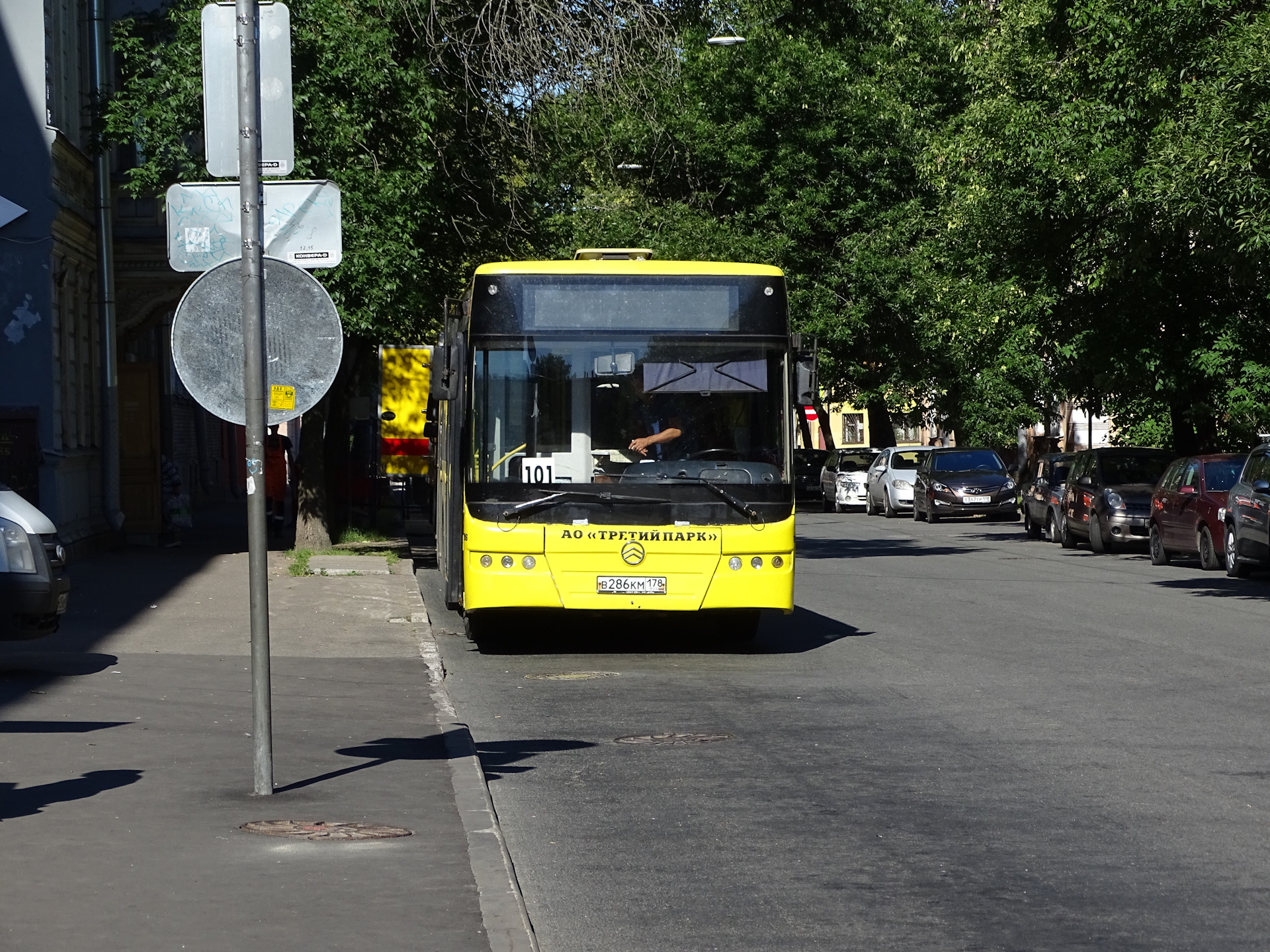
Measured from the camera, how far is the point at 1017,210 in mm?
27766

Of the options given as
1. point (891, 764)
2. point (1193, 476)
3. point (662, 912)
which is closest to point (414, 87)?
point (1193, 476)

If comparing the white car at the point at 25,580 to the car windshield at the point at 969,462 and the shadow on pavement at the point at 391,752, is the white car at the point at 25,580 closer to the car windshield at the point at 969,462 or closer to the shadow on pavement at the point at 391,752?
the shadow on pavement at the point at 391,752

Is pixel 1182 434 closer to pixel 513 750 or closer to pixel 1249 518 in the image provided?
pixel 1249 518

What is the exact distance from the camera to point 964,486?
41.7m

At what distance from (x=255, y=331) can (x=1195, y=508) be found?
19.5 meters

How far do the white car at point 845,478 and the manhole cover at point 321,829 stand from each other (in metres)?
42.5

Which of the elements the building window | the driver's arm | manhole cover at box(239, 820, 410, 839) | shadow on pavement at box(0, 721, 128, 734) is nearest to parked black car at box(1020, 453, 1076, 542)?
the driver's arm

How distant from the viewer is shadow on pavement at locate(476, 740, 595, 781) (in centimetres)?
911

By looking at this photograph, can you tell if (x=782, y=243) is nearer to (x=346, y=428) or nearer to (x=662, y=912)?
(x=346, y=428)

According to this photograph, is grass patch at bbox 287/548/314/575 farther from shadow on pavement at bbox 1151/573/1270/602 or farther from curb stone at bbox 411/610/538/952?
curb stone at bbox 411/610/538/952

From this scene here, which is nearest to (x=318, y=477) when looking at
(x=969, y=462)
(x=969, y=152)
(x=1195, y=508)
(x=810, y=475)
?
(x=969, y=152)

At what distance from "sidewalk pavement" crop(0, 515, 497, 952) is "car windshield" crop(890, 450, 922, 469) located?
31.8 meters

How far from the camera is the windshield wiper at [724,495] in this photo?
45.8ft

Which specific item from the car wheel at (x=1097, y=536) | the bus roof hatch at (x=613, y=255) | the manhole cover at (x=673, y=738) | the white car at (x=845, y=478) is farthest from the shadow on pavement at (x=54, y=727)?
the white car at (x=845, y=478)
